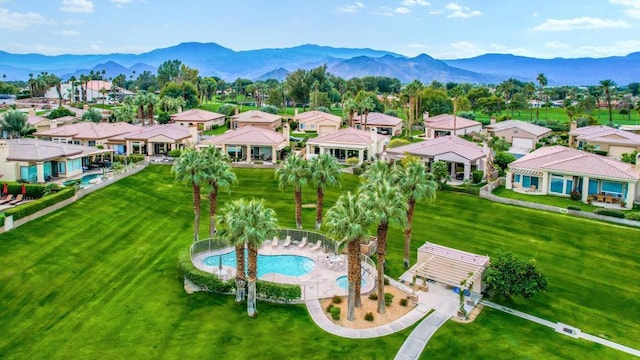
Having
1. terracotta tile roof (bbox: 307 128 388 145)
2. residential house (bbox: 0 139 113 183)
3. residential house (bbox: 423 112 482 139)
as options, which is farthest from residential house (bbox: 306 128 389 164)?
residential house (bbox: 0 139 113 183)

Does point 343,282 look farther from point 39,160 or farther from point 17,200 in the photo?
point 39,160

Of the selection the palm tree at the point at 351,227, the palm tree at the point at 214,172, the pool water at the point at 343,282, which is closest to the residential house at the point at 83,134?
the palm tree at the point at 214,172

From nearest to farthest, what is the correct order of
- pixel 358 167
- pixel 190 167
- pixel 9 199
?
pixel 190 167 < pixel 9 199 < pixel 358 167

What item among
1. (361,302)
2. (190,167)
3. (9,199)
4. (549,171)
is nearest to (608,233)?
(549,171)

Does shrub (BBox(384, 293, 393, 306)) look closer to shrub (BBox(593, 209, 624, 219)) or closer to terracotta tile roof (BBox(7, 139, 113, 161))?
shrub (BBox(593, 209, 624, 219))

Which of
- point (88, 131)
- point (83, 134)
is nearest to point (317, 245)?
point (83, 134)

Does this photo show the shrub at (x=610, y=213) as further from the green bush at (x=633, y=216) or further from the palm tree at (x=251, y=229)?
the palm tree at (x=251, y=229)

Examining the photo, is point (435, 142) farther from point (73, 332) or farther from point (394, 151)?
point (73, 332)
